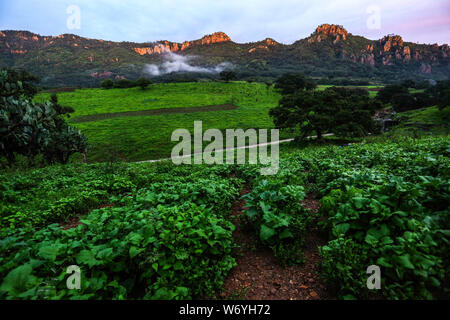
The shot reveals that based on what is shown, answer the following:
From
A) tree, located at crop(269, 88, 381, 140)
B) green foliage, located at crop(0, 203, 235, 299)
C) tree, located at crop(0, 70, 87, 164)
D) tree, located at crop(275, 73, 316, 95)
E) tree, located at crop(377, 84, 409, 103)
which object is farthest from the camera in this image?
tree, located at crop(275, 73, 316, 95)

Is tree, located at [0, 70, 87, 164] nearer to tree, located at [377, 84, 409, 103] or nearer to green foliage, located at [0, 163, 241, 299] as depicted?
green foliage, located at [0, 163, 241, 299]

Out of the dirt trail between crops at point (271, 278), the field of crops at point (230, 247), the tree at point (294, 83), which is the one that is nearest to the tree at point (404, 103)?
the tree at point (294, 83)

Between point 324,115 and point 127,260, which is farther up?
point 324,115

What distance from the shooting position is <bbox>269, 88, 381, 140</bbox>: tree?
30.6 metres

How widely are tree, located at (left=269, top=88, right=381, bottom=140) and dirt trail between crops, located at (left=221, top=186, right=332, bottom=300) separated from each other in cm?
3010

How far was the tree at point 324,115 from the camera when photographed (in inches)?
1207

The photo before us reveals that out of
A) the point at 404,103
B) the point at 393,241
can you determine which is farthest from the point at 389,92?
the point at 393,241

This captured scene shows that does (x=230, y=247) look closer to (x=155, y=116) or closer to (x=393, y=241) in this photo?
(x=393, y=241)

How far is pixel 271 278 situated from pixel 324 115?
105 ft

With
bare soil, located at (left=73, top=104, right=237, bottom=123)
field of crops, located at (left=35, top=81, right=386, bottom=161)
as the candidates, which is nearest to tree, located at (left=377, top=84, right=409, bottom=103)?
field of crops, located at (left=35, top=81, right=386, bottom=161)

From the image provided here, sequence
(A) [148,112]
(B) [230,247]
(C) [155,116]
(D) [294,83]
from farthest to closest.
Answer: (D) [294,83], (A) [148,112], (C) [155,116], (B) [230,247]

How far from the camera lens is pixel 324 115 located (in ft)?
103
